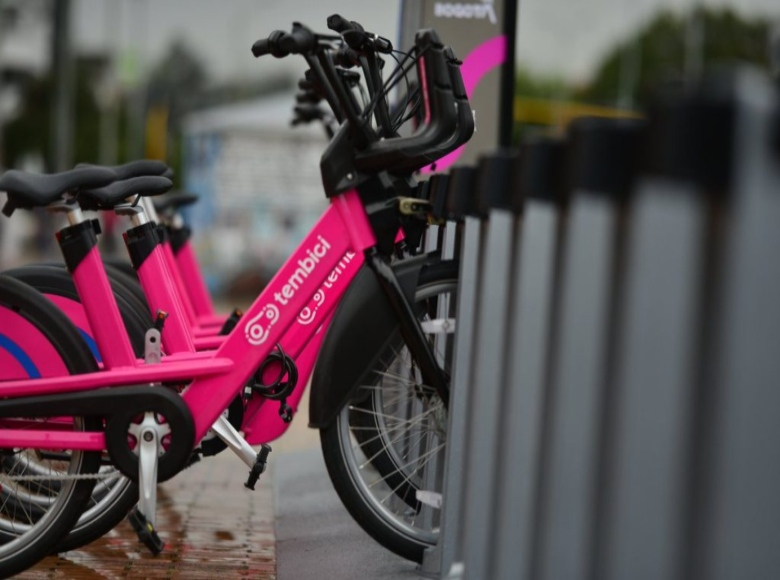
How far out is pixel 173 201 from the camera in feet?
20.9

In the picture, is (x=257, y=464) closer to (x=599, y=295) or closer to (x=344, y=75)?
(x=344, y=75)

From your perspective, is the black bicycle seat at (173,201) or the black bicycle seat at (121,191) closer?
the black bicycle seat at (121,191)

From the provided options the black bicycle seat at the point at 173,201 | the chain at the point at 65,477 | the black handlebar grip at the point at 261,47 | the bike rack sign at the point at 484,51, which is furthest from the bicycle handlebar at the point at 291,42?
the bike rack sign at the point at 484,51

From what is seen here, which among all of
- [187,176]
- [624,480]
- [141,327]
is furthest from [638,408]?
[187,176]

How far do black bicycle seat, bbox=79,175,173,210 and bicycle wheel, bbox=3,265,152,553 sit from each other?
1.08 feet

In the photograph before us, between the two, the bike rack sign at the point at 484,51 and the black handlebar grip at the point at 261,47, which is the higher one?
the bike rack sign at the point at 484,51

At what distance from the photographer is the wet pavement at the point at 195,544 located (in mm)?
4242

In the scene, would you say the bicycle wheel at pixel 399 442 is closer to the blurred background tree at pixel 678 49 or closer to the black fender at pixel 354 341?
the black fender at pixel 354 341

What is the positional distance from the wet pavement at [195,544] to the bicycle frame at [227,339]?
0.54 metres

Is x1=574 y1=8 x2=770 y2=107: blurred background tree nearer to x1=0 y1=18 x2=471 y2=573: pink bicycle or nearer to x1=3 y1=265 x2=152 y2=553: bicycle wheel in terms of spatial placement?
x1=3 y1=265 x2=152 y2=553: bicycle wheel

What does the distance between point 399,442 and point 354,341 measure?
0.51 meters

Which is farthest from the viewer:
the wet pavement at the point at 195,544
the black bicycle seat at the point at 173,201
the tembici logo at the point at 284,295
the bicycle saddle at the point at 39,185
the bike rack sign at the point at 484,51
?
the bike rack sign at the point at 484,51

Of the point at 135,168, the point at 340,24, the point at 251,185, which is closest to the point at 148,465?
the point at 135,168

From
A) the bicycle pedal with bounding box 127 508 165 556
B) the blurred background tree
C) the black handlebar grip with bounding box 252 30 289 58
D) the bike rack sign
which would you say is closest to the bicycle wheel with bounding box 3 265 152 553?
the bicycle pedal with bounding box 127 508 165 556
